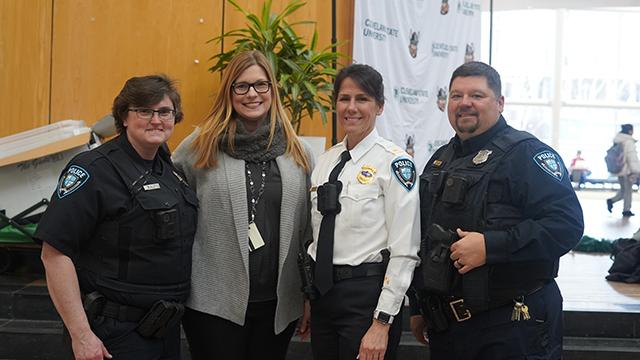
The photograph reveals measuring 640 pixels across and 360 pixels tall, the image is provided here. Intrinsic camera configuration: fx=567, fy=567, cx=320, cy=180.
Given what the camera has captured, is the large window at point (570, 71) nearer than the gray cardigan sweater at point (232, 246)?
No

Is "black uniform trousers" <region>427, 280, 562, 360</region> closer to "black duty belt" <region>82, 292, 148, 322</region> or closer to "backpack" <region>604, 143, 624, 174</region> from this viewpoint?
"black duty belt" <region>82, 292, 148, 322</region>

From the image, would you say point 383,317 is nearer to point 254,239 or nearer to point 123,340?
point 254,239

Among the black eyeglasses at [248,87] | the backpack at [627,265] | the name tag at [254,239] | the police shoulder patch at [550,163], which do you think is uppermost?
the black eyeglasses at [248,87]

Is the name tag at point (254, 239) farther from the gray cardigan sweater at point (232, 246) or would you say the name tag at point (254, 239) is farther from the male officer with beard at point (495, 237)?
the male officer with beard at point (495, 237)

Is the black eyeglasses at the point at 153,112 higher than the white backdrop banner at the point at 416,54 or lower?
lower

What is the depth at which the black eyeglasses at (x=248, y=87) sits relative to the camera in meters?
2.07

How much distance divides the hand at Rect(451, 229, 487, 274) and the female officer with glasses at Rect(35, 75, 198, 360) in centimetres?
91

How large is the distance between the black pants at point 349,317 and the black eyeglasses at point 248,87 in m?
0.76

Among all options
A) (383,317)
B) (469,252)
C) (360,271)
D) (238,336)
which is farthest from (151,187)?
(469,252)

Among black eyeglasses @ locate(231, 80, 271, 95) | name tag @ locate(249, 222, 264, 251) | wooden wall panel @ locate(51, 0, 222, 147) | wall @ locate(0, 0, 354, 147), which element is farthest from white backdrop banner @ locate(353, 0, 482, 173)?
name tag @ locate(249, 222, 264, 251)

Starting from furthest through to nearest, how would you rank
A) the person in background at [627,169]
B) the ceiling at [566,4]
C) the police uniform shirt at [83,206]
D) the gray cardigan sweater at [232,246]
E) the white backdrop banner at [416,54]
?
the person in background at [627,169], the ceiling at [566,4], the white backdrop banner at [416,54], the gray cardigan sweater at [232,246], the police uniform shirt at [83,206]

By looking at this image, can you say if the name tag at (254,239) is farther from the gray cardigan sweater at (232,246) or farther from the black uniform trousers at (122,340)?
the black uniform trousers at (122,340)

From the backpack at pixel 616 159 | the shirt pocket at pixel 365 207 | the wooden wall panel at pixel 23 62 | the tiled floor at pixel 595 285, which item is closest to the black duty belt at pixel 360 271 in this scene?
the shirt pocket at pixel 365 207

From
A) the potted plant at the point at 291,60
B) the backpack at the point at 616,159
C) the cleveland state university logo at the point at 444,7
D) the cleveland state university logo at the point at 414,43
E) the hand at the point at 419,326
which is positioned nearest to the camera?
the hand at the point at 419,326
